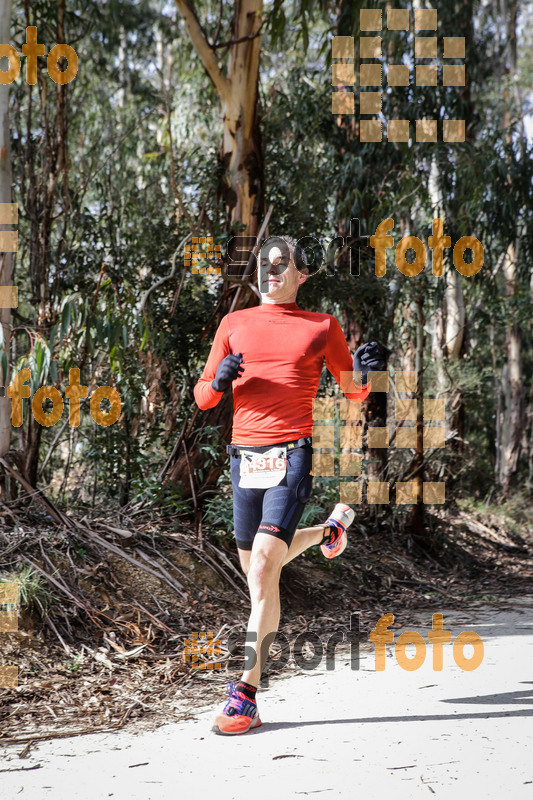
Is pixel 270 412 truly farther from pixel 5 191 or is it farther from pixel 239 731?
pixel 5 191

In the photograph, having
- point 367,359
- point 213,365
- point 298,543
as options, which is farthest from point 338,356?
point 298,543

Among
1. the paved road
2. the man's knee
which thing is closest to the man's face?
the man's knee

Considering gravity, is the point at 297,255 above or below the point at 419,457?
above

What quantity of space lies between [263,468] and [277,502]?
0.17 meters

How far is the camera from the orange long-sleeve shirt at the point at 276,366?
3557 millimetres

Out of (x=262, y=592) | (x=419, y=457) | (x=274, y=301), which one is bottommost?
(x=419, y=457)

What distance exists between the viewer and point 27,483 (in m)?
5.36

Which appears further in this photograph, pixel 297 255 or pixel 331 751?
pixel 297 255

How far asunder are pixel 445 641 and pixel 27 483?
282cm

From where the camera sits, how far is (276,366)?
3.58 metres

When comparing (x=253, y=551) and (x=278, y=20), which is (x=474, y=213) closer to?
(x=278, y=20)

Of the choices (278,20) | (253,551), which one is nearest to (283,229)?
(278,20)

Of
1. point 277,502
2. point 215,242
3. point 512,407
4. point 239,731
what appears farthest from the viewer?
point 512,407

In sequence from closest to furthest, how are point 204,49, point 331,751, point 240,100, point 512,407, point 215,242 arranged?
point 331,751, point 215,242, point 240,100, point 204,49, point 512,407
